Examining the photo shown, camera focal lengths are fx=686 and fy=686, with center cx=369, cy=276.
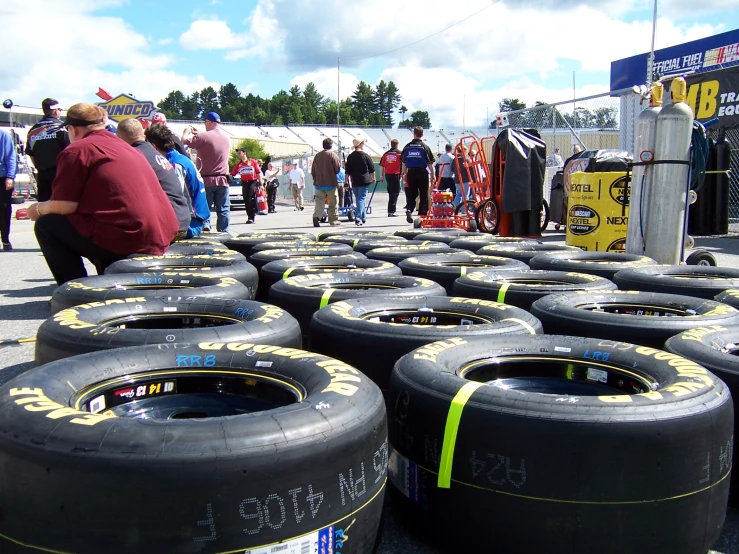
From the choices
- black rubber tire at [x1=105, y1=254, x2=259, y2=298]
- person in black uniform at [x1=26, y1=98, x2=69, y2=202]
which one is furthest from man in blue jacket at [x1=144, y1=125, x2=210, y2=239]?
black rubber tire at [x1=105, y1=254, x2=259, y2=298]

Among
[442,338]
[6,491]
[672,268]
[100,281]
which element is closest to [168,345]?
[6,491]

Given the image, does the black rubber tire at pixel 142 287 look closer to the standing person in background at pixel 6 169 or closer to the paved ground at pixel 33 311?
the paved ground at pixel 33 311

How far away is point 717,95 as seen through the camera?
14070 millimetres

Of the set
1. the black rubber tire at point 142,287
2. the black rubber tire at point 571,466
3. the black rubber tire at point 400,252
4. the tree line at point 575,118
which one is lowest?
the black rubber tire at point 571,466

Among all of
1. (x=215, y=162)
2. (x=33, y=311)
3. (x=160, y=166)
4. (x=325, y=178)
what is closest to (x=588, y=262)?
(x=160, y=166)

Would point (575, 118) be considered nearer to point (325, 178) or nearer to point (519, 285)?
point (325, 178)

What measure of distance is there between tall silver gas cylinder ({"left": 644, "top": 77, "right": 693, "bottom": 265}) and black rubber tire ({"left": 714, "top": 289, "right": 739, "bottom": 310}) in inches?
121

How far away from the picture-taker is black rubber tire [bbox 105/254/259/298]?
4215mm

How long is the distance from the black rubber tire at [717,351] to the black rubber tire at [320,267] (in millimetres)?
1976

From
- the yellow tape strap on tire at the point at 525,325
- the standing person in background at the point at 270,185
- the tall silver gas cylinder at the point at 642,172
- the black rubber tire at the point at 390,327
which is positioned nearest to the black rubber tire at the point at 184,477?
the black rubber tire at the point at 390,327

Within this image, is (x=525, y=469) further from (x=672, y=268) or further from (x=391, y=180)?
(x=391, y=180)

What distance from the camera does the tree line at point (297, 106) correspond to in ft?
389

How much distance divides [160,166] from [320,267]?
2232 millimetres

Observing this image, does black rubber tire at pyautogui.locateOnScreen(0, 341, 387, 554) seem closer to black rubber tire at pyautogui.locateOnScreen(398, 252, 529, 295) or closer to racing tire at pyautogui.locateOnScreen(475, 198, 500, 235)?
black rubber tire at pyautogui.locateOnScreen(398, 252, 529, 295)
